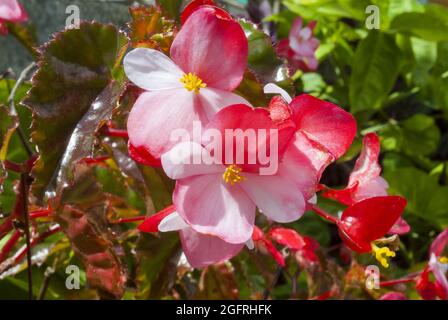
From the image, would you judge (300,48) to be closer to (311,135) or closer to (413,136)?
A: (413,136)

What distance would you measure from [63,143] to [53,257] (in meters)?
0.33

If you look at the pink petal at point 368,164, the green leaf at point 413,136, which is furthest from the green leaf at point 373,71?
the pink petal at point 368,164

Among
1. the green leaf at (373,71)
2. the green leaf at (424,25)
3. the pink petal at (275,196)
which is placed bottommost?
the green leaf at (373,71)

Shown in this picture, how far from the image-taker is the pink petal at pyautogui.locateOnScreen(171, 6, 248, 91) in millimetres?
390

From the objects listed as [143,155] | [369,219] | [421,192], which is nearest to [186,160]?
[143,155]

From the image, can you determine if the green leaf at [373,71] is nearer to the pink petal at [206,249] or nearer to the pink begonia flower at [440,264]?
the pink begonia flower at [440,264]

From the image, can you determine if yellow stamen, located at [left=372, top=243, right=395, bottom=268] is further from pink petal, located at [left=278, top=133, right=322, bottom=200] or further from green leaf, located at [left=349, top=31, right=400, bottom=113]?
green leaf, located at [left=349, top=31, right=400, bottom=113]

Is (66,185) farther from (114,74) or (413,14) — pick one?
Result: (413,14)

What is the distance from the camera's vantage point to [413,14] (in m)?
1.16

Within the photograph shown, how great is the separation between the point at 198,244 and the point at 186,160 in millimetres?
77

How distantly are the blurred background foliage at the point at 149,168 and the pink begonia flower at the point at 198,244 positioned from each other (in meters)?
0.06

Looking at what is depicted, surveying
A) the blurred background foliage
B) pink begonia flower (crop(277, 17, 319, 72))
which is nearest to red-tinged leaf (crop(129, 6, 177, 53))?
the blurred background foliage

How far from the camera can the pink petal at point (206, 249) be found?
16.2 inches
